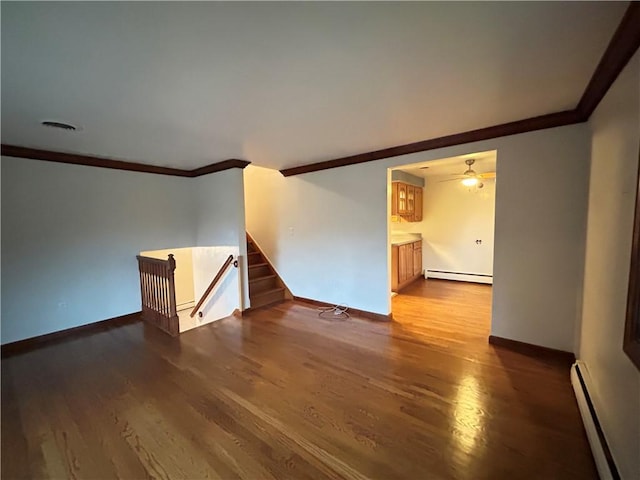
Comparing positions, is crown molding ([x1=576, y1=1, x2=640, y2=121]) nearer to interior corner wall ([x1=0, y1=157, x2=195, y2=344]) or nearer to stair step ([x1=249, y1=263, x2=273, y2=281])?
stair step ([x1=249, y1=263, x2=273, y2=281])

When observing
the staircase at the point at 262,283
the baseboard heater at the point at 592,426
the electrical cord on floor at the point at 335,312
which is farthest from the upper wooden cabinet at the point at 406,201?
the baseboard heater at the point at 592,426

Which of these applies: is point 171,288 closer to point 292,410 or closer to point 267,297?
point 267,297

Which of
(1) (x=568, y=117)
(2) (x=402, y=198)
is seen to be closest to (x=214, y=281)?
(2) (x=402, y=198)

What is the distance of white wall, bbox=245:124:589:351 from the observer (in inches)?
99.8

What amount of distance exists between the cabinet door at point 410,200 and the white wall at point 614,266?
147 inches

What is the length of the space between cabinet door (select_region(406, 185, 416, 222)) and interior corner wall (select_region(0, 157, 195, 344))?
4.49 meters

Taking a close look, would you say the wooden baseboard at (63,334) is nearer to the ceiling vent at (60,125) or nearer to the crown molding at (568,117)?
the ceiling vent at (60,125)

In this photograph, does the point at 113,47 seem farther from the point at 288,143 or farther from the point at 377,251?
the point at 377,251

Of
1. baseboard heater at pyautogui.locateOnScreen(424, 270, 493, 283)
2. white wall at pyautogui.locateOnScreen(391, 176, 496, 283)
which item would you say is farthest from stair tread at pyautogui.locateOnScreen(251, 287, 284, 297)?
baseboard heater at pyautogui.locateOnScreen(424, 270, 493, 283)

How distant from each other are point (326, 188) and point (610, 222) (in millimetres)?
3134

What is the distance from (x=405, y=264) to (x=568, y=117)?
365cm

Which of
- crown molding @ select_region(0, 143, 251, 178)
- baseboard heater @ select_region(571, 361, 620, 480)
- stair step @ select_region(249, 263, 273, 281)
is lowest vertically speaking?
baseboard heater @ select_region(571, 361, 620, 480)

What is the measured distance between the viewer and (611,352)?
160 centimetres

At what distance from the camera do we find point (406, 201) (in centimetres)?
583
